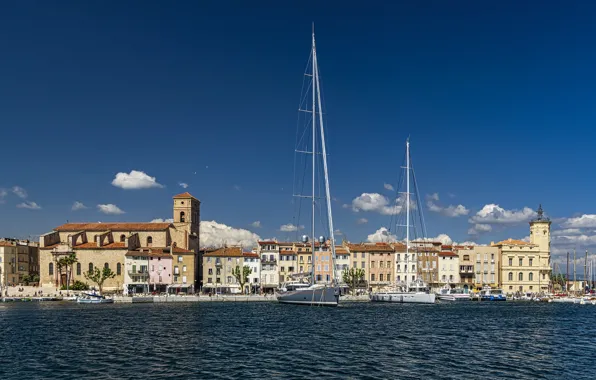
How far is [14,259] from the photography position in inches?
4892

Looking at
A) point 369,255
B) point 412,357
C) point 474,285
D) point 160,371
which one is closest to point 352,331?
point 412,357

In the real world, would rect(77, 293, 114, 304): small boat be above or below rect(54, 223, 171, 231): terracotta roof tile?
below

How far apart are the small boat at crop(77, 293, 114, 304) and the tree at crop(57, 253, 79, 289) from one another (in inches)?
552

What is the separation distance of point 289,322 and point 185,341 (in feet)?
55.0

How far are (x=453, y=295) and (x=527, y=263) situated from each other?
30876mm

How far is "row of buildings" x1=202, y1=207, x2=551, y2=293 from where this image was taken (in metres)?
120

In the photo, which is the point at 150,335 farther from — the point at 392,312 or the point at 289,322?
the point at 392,312

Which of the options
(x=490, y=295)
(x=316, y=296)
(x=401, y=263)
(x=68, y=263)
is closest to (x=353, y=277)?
(x=401, y=263)

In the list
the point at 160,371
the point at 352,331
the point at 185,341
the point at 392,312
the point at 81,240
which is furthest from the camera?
the point at 81,240

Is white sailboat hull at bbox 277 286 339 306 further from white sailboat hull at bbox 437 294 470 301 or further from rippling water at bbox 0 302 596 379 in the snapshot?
white sailboat hull at bbox 437 294 470 301

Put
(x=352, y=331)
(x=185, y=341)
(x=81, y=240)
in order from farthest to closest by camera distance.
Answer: (x=81, y=240) < (x=352, y=331) < (x=185, y=341)

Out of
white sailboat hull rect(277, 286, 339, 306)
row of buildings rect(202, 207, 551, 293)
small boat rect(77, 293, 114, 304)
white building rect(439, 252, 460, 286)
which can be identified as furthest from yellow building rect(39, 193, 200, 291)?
white building rect(439, 252, 460, 286)

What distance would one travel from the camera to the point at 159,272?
116 m

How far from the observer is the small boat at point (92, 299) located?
97.4 metres
